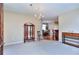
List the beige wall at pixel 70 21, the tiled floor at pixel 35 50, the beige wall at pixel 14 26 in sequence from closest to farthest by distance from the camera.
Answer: the tiled floor at pixel 35 50, the beige wall at pixel 14 26, the beige wall at pixel 70 21

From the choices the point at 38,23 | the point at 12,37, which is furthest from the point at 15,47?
the point at 38,23

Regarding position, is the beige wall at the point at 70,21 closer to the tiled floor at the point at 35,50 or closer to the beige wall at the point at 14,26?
the tiled floor at the point at 35,50

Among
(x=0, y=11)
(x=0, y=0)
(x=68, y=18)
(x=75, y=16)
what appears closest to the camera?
(x=0, y=0)

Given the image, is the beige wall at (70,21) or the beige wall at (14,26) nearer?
the beige wall at (14,26)

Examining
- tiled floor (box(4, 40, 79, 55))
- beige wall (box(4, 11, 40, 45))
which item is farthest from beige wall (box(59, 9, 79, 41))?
beige wall (box(4, 11, 40, 45))

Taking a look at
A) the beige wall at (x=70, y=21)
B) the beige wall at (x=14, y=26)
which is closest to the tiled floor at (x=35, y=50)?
the beige wall at (x=14, y=26)

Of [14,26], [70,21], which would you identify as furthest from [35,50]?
[70,21]

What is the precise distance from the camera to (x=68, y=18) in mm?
5844

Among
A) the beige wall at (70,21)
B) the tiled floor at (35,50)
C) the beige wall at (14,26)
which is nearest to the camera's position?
the tiled floor at (35,50)

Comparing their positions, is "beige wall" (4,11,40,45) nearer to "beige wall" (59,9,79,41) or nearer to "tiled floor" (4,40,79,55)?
"tiled floor" (4,40,79,55)

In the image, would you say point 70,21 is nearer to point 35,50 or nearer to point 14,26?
point 35,50

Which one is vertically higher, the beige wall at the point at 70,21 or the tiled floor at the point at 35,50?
the beige wall at the point at 70,21
